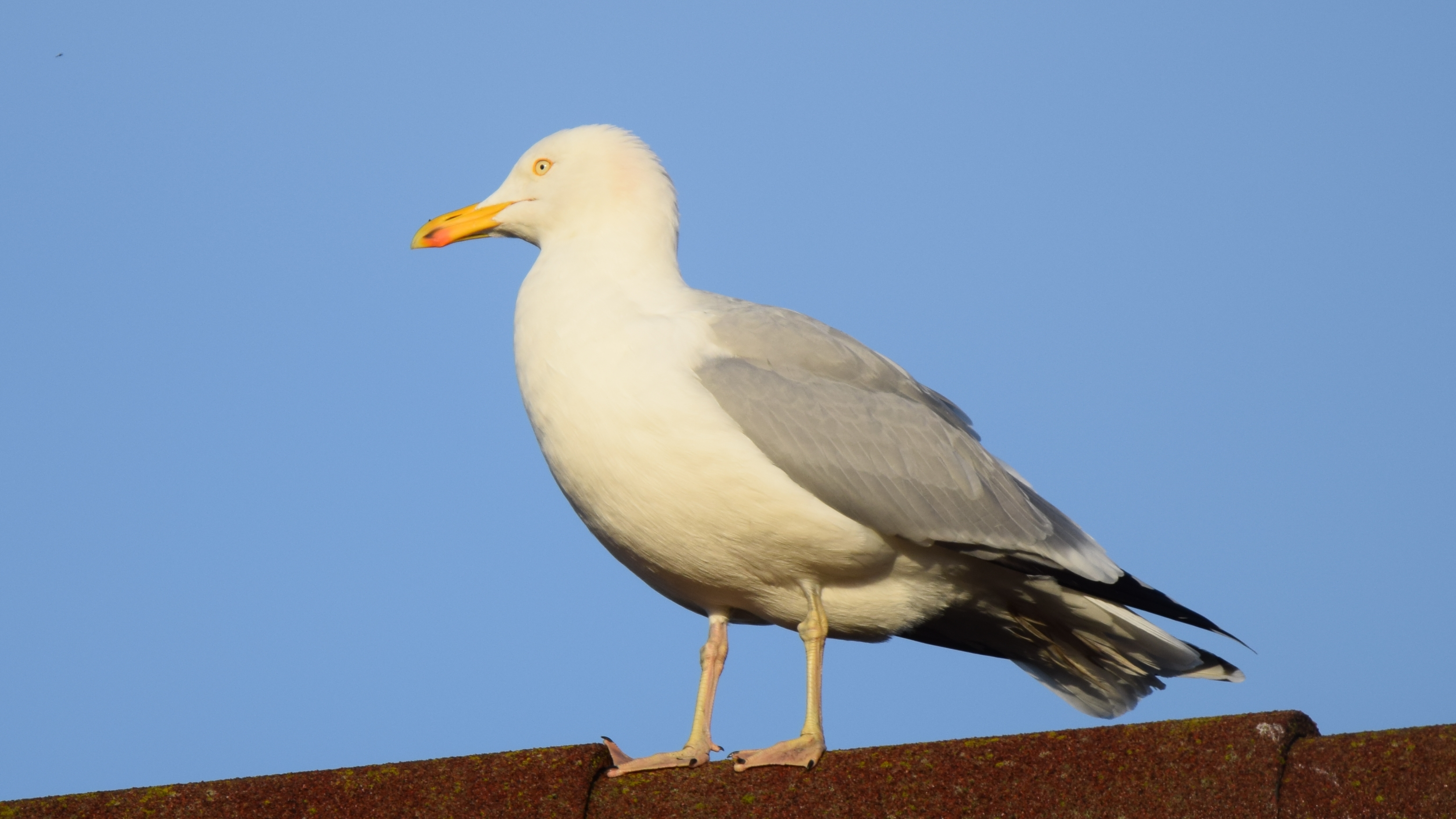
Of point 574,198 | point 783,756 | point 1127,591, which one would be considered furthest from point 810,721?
point 574,198

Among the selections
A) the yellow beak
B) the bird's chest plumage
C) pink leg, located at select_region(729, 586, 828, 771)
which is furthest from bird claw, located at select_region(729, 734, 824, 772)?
the yellow beak

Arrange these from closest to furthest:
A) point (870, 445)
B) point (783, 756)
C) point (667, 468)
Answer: point (783, 756), point (667, 468), point (870, 445)

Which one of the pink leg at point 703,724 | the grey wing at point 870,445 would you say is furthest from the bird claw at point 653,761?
the grey wing at point 870,445

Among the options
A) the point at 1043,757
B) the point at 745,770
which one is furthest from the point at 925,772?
the point at 745,770

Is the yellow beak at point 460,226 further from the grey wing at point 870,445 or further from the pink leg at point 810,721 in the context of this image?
the pink leg at point 810,721

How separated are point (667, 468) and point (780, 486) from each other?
43cm

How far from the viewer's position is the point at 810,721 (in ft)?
18.6

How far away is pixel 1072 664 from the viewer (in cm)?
689

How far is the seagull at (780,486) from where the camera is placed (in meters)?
5.77

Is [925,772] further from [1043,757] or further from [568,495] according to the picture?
[568,495]

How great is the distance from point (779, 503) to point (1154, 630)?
1.73 m

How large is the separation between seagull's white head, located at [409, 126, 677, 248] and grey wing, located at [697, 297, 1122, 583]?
725 millimetres

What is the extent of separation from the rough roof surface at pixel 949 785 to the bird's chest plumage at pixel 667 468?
102cm

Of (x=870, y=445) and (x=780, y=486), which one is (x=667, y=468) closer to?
(x=780, y=486)
